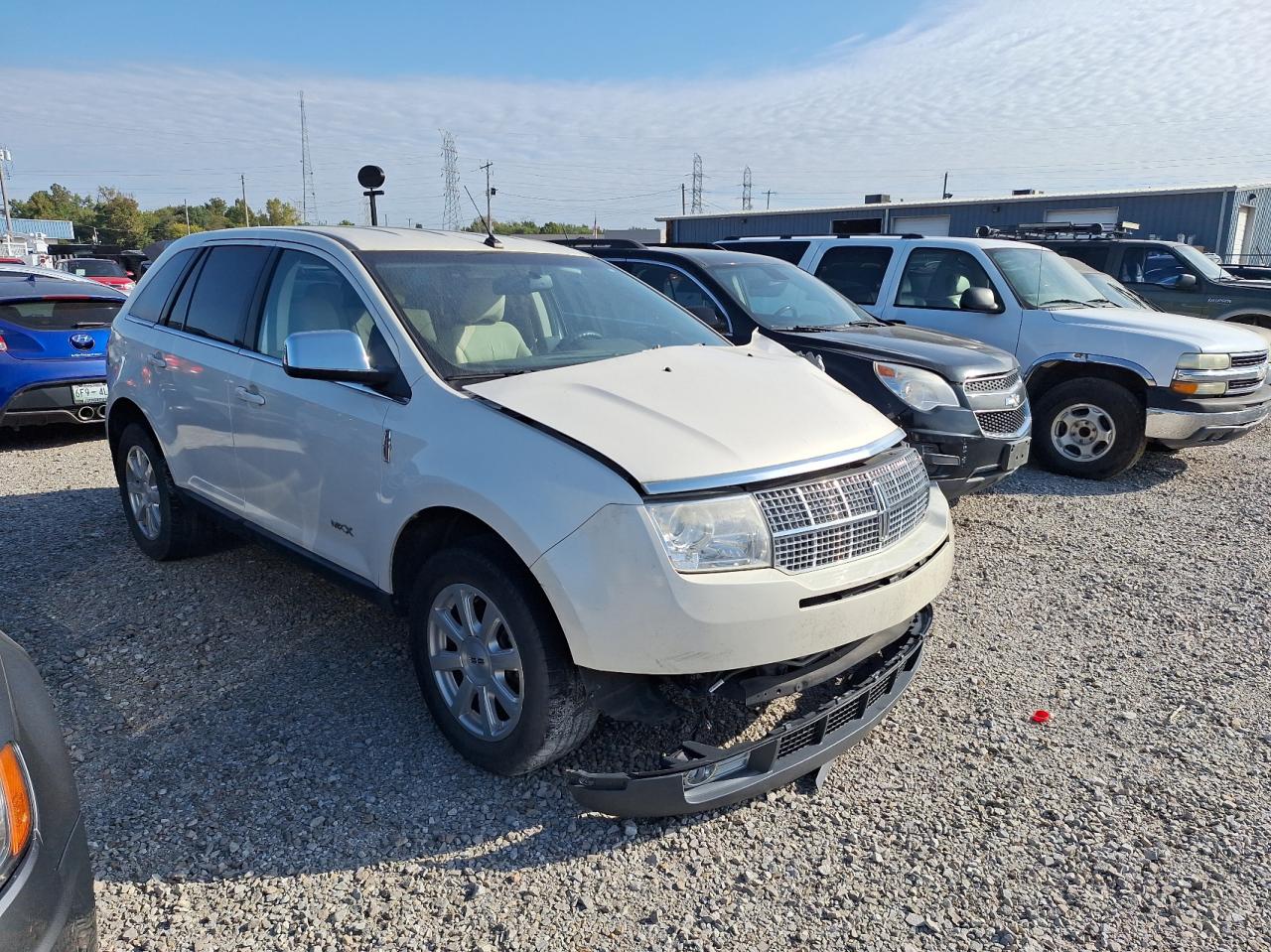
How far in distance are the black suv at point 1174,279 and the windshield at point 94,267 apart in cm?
2048

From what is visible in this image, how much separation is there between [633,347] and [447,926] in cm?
227

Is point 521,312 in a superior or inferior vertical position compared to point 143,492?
superior

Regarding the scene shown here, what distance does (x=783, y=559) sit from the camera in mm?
2604

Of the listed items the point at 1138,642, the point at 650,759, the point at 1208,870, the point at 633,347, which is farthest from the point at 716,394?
the point at 1138,642

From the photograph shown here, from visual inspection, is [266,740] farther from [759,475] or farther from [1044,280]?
[1044,280]

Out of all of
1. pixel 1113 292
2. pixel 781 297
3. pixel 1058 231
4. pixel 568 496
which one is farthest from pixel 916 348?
pixel 1058 231

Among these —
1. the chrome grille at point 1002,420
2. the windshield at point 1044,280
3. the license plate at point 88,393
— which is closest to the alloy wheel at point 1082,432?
the windshield at point 1044,280

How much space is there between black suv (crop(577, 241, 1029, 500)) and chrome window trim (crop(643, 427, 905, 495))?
1.73 m

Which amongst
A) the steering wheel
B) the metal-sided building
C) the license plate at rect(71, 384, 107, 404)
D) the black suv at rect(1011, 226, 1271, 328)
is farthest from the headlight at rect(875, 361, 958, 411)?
the metal-sided building

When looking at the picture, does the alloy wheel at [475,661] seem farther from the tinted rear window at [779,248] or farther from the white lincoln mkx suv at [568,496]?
the tinted rear window at [779,248]

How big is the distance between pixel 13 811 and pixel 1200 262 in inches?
496

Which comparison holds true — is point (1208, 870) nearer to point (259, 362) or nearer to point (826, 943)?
point (826, 943)

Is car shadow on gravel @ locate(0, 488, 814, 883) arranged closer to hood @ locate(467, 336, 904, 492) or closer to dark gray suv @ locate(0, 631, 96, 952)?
dark gray suv @ locate(0, 631, 96, 952)

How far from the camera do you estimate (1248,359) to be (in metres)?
7.12
